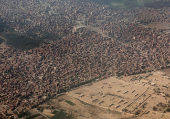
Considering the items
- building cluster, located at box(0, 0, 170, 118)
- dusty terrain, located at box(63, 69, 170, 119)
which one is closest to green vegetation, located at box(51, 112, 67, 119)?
dusty terrain, located at box(63, 69, 170, 119)

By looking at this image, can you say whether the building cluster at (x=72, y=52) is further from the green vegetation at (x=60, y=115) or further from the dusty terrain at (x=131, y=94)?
the green vegetation at (x=60, y=115)

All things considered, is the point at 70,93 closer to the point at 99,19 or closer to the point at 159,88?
the point at 159,88

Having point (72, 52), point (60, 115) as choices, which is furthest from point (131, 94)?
point (72, 52)

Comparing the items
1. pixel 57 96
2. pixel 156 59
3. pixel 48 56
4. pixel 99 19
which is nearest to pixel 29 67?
pixel 48 56

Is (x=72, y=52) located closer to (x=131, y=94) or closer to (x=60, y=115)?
(x=131, y=94)

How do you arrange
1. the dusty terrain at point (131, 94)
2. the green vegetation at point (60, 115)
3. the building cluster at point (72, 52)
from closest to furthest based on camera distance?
the green vegetation at point (60, 115)
the dusty terrain at point (131, 94)
the building cluster at point (72, 52)

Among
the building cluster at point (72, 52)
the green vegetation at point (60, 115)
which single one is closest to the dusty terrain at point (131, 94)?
the building cluster at point (72, 52)

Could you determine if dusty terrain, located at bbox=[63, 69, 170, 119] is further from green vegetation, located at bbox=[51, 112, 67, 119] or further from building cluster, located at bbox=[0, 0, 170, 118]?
green vegetation, located at bbox=[51, 112, 67, 119]

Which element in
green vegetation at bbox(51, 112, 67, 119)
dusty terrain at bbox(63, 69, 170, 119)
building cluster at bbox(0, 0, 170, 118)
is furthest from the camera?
building cluster at bbox(0, 0, 170, 118)
